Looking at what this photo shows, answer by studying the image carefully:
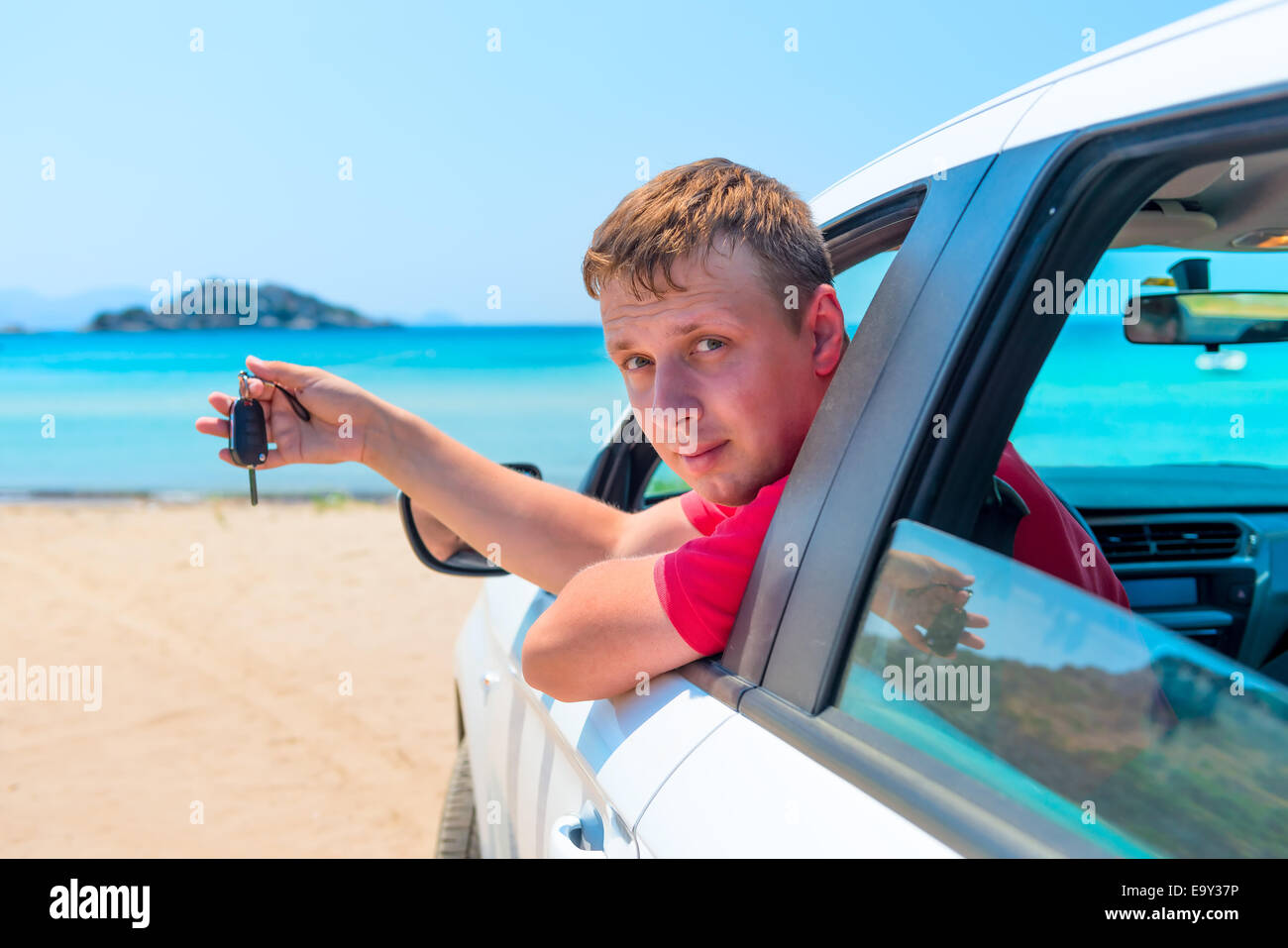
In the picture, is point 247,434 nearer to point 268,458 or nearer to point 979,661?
point 268,458

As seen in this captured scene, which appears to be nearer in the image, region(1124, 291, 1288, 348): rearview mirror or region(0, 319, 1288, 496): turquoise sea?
region(1124, 291, 1288, 348): rearview mirror

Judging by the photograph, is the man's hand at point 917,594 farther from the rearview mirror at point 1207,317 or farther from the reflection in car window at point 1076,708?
the rearview mirror at point 1207,317

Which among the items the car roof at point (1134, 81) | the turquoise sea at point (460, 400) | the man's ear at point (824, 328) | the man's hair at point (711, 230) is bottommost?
the turquoise sea at point (460, 400)

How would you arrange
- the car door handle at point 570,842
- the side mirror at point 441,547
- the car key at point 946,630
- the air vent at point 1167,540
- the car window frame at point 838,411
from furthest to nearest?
the air vent at point 1167,540
the side mirror at point 441,547
the car door handle at point 570,842
the car window frame at point 838,411
the car key at point 946,630

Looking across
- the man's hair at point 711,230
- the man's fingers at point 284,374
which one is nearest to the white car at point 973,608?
the man's hair at point 711,230

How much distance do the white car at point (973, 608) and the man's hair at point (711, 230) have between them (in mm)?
117

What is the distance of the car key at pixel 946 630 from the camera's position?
3.38ft

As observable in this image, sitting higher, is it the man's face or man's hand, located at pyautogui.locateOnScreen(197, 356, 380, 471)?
the man's face

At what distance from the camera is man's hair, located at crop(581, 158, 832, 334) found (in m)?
1.44

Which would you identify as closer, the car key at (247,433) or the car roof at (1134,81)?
the car roof at (1134,81)

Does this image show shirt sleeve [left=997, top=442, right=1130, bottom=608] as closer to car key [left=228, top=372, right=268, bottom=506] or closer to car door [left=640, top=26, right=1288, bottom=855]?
car door [left=640, top=26, right=1288, bottom=855]

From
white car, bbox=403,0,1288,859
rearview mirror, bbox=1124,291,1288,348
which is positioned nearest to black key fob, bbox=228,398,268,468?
white car, bbox=403,0,1288,859

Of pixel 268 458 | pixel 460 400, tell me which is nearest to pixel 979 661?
pixel 268 458
